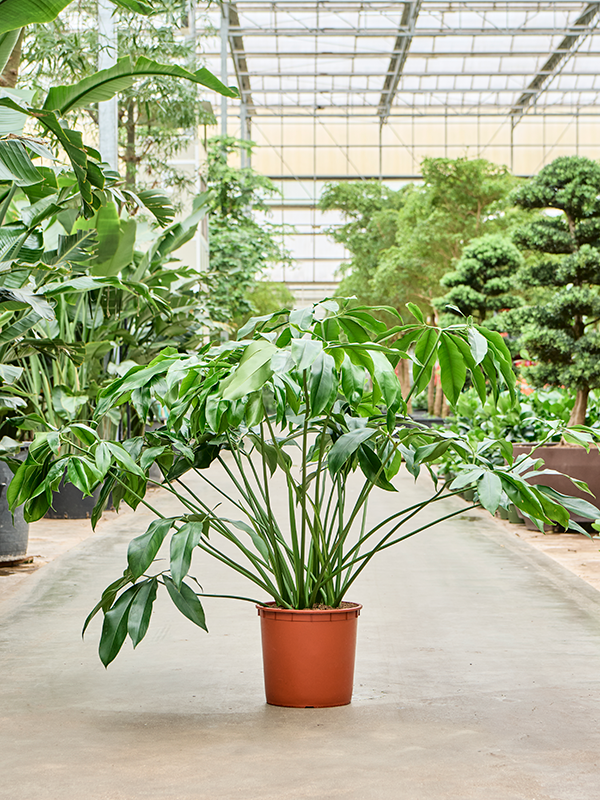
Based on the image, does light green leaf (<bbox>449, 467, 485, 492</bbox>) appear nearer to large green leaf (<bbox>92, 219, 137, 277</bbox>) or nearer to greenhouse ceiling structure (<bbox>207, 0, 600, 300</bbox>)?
large green leaf (<bbox>92, 219, 137, 277</bbox>)

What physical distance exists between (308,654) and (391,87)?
32.2 meters

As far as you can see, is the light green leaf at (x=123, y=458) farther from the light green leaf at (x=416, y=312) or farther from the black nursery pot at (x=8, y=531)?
the black nursery pot at (x=8, y=531)

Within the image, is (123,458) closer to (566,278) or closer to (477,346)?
(477,346)

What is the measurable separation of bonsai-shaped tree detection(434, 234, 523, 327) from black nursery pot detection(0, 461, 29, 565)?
1115cm

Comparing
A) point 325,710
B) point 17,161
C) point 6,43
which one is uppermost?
point 6,43

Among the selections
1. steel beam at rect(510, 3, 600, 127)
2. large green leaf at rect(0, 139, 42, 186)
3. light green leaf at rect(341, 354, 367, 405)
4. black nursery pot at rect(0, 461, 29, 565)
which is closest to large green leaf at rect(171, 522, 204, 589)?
light green leaf at rect(341, 354, 367, 405)

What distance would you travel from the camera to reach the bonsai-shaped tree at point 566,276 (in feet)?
30.7

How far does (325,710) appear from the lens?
334 cm

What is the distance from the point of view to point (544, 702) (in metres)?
3.50

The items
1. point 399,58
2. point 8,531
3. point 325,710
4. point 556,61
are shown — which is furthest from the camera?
point 556,61

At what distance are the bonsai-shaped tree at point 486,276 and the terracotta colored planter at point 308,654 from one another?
13.4 metres

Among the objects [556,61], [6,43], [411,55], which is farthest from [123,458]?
[556,61]

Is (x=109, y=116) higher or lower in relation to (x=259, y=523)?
higher

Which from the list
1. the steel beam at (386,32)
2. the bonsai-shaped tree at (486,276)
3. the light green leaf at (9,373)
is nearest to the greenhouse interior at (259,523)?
the light green leaf at (9,373)
